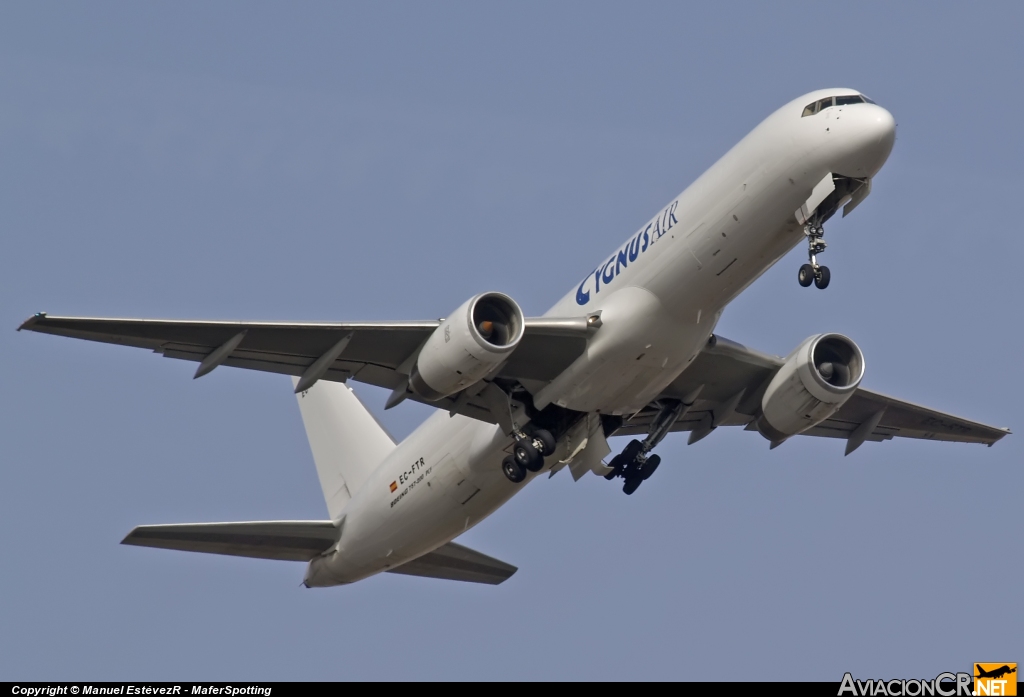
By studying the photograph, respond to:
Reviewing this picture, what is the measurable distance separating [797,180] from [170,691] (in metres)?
16.0

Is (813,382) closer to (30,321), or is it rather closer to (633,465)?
(633,465)

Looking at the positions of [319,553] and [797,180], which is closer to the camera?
[797,180]

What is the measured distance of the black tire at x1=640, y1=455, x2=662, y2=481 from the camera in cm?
3838

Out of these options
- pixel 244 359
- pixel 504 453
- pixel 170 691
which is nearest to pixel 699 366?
pixel 504 453

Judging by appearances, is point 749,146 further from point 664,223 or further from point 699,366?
point 699,366

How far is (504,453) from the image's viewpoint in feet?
120

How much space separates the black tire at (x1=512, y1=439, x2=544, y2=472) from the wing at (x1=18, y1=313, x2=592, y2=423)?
57.3 inches

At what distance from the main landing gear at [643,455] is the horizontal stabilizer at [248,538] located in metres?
7.45

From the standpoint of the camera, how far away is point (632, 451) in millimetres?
38312

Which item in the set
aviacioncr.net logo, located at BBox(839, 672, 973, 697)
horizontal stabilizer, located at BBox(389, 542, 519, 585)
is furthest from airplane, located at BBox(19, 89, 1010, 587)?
aviacioncr.net logo, located at BBox(839, 672, 973, 697)

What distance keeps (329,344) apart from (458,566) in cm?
1044

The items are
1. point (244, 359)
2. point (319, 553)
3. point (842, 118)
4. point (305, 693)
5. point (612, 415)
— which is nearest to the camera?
point (305, 693)

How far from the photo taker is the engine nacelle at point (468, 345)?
32344 mm

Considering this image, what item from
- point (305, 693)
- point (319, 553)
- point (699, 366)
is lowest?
point (305, 693)
